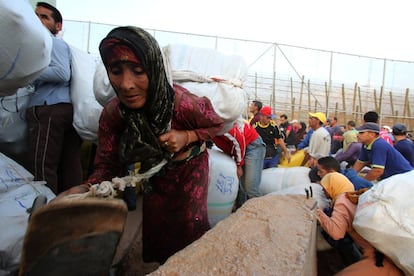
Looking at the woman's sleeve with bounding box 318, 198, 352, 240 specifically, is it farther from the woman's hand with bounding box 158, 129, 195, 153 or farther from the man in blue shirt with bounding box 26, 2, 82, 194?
the man in blue shirt with bounding box 26, 2, 82, 194

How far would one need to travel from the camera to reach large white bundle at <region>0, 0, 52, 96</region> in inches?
39.6

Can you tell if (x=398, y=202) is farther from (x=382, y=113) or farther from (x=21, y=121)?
(x=382, y=113)

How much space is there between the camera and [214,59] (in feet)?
8.00

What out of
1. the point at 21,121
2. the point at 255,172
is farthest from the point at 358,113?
the point at 21,121

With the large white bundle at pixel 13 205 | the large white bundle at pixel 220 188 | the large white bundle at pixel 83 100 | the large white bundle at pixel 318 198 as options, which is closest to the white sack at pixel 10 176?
the large white bundle at pixel 13 205

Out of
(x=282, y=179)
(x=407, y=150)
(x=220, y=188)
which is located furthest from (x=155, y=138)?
(x=407, y=150)

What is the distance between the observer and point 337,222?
7.41ft

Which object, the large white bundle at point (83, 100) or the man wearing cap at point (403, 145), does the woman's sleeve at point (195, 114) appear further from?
the man wearing cap at point (403, 145)

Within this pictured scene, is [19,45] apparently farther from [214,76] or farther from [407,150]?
[407,150]

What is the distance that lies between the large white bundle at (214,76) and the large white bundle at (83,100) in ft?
2.21

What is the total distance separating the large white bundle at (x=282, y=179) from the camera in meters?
4.17

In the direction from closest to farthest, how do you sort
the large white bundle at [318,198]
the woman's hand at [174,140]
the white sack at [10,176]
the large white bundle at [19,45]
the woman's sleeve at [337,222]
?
1. the large white bundle at [19,45]
2. the woman's hand at [174,140]
3. the white sack at [10,176]
4. the woman's sleeve at [337,222]
5. the large white bundle at [318,198]

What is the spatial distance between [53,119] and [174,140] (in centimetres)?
129

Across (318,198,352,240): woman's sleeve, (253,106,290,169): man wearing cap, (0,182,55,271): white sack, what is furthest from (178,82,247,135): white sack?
(253,106,290,169): man wearing cap
